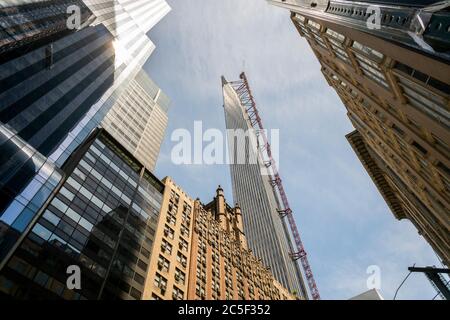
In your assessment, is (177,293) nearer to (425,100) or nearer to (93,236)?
(93,236)

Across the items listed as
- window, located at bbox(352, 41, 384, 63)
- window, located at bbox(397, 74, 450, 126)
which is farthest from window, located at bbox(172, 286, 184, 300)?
window, located at bbox(352, 41, 384, 63)

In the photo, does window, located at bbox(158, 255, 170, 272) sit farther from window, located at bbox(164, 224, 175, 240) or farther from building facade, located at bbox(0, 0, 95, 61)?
building facade, located at bbox(0, 0, 95, 61)

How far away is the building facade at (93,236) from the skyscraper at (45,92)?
5.95 feet

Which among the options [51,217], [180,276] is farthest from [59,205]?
[180,276]

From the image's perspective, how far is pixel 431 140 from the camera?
72.3ft

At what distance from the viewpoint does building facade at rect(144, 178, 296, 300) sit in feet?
142

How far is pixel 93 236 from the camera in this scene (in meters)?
36.1

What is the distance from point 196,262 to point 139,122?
257 ft

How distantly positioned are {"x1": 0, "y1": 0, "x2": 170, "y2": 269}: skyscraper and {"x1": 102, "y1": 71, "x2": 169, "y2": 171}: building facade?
20.4ft

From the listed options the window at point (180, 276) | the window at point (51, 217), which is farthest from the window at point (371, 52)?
the window at point (180, 276)

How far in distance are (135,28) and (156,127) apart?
155 feet

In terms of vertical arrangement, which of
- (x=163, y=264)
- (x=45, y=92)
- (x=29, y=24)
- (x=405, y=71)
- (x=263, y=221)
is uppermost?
(x=263, y=221)
